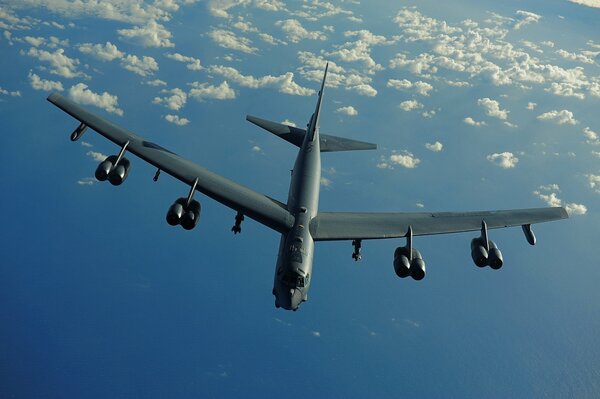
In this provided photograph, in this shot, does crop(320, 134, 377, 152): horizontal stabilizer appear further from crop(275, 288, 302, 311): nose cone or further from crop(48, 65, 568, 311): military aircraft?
crop(275, 288, 302, 311): nose cone

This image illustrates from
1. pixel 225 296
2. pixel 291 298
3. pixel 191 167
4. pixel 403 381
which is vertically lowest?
pixel 403 381

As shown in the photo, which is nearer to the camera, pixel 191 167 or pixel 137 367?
pixel 191 167

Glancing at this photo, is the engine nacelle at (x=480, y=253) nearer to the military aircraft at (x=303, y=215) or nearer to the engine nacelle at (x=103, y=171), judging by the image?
the military aircraft at (x=303, y=215)

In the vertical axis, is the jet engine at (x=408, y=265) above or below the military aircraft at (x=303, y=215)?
below

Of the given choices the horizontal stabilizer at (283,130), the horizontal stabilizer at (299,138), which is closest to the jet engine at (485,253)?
the horizontal stabilizer at (299,138)

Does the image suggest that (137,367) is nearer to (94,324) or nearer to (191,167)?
(94,324)

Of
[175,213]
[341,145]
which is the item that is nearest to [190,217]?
[175,213]

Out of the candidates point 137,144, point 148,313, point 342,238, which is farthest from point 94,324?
point 342,238

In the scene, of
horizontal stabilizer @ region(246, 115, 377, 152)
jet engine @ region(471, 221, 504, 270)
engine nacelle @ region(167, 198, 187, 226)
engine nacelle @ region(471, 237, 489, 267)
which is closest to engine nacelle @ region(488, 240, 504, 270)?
jet engine @ region(471, 221, 504, 270)
